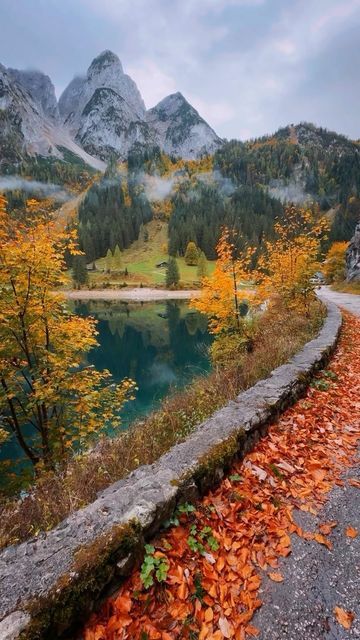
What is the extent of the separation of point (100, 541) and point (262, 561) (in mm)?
1609

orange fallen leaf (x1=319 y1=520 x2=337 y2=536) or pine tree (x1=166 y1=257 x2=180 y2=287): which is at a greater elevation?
orange fallen leaf (x1=319 y1=520 x2=337 y2=536)

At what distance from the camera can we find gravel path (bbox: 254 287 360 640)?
2.42m

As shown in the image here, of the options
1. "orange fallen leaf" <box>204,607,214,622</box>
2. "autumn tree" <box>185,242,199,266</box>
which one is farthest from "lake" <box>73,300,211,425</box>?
"autumn tree" <box>185,242,199,266</box>

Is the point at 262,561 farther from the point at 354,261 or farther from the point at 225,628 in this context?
the point at 354,261

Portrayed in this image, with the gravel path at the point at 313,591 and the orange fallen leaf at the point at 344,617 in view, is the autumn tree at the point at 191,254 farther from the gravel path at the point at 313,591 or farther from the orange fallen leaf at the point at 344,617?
the orange fallen leaf at the point at 344,617

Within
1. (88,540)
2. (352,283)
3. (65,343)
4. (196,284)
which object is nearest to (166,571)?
(88,540)

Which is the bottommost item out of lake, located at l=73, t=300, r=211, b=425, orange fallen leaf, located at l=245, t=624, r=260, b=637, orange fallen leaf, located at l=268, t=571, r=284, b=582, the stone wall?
lake, located at l=73, t=300, r=211, b=425

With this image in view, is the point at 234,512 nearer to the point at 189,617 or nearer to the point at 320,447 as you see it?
the point at 189,617

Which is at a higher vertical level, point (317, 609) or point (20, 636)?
point (20, 636)

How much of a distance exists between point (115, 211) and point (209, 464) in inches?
6350

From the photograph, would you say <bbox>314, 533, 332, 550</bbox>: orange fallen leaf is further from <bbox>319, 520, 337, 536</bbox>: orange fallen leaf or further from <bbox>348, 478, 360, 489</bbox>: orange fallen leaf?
<bbox>348, 478, 360, 489</bbox>: orange fallen leaf

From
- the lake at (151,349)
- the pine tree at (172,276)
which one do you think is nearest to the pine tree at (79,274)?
the pine tree at (172,276)

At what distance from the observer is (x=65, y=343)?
8570mm

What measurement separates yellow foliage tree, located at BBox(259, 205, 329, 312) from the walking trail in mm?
11190
